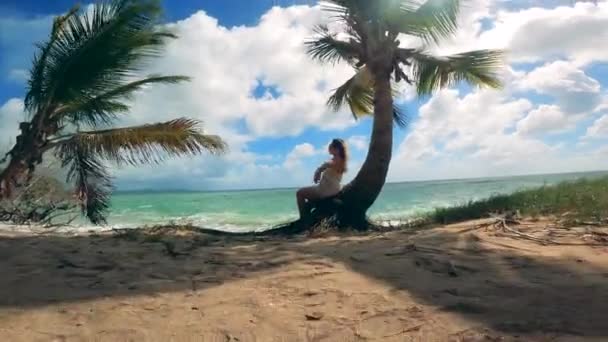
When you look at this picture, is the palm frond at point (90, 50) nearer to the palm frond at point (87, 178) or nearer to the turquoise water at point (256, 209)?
the palm frond at point (87, 178)

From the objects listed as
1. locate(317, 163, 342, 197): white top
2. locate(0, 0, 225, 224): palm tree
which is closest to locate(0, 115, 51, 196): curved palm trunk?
locate(0, 0, 225, 224): palm tree

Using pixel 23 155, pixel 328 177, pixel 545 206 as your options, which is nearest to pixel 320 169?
pixel 328 177

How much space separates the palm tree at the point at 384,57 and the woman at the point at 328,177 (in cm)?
52

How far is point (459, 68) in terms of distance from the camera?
8375mm

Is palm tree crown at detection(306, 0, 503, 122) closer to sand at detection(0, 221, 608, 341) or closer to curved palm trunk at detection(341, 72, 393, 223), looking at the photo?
curved palm trunk at detection(341, 72, 393, 223)

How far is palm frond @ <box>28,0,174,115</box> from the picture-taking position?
764 cm

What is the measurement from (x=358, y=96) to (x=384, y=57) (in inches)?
76.7

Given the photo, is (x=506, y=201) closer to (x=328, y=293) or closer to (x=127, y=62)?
(x=328, y=293)

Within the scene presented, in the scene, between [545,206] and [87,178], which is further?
[87,178]

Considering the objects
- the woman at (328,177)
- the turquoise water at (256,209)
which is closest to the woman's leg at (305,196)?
the woman at (328,177)

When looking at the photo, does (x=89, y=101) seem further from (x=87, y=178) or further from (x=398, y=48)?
(x=398, y=48)

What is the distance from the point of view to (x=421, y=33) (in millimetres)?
7875

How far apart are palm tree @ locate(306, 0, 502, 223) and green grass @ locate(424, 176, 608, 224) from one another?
1.31 m

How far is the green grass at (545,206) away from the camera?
5.01 meters
